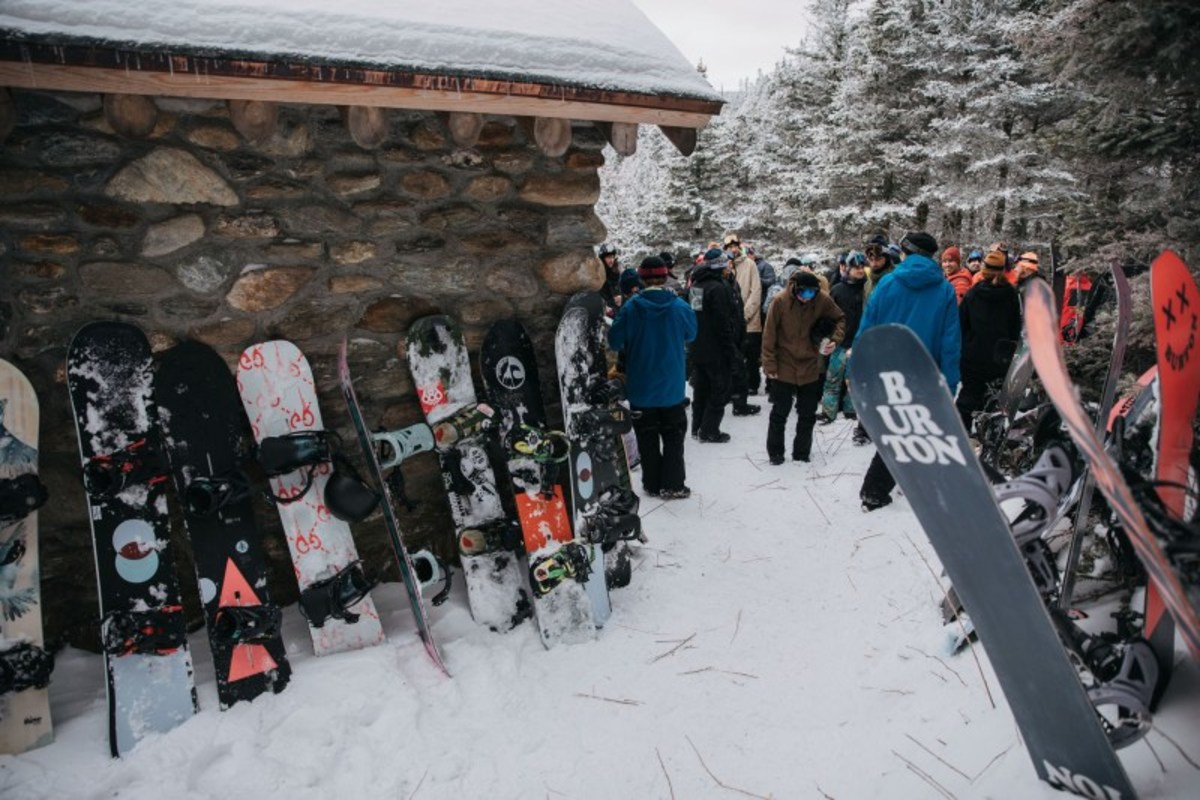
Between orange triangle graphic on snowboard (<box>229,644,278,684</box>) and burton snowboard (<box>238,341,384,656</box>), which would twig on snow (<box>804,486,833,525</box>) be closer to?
burton snowboard (<box>238,341,384,656</box>)

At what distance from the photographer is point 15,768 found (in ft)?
7.52

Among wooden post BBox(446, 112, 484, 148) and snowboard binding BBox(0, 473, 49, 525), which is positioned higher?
wooden post BBox(446, 112, 484, 148)

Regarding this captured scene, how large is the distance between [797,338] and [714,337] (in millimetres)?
756

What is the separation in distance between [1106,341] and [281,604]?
4749 millimetres

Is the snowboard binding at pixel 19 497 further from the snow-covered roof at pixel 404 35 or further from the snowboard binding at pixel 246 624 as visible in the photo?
the snow-covered roof at pixel 404 35

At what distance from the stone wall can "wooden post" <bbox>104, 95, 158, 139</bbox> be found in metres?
0.11

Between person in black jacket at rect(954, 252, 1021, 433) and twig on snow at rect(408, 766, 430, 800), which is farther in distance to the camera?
person in black jacket at rect(954, 252, 1021, 433)

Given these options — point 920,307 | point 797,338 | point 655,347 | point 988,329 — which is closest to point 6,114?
point 655,347

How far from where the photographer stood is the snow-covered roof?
2.15 meters

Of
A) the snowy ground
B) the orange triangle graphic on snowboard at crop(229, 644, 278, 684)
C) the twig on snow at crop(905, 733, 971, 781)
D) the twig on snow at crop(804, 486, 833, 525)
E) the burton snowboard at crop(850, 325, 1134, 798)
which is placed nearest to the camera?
the burton snowboard at crop(850, 325, 1134, 798)

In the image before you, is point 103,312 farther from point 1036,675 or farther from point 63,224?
point 1036,675

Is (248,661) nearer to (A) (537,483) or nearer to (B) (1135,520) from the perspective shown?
(A) (537,483)

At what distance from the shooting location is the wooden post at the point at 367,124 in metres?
2.88

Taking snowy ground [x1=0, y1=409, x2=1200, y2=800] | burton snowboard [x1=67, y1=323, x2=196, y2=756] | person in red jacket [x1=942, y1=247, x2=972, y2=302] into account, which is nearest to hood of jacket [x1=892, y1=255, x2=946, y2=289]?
snowy ground [x1=0, y1=409, x2=1200, y2=800]
